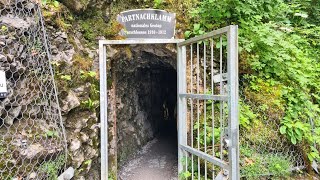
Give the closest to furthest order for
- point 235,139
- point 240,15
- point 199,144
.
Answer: point 235,139, point 199,144, point 240,15

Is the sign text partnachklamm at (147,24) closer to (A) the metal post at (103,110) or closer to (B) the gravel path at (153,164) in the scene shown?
(A) the metal post at (103,110)

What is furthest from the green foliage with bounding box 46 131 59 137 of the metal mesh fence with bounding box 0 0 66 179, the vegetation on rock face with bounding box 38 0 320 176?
the vegetation on rock face with bounding box 38 0 320 176

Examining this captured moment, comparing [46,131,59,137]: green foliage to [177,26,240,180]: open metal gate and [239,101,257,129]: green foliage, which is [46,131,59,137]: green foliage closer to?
[177,26,240,180]: open metal gate

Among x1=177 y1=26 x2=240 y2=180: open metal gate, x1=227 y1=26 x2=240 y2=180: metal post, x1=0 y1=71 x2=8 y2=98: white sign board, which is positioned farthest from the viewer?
x1=177 y1=26 x2=240 y2=180: open metal gate

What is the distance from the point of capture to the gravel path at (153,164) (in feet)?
12.4

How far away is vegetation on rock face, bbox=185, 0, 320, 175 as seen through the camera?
2887 millimetres

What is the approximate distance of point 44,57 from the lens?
233 centimetres

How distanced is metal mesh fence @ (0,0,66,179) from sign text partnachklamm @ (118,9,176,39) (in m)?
0.93

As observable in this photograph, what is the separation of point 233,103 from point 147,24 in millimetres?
1428

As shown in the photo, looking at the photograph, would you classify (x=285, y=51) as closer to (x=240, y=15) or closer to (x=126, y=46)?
(x=240, y=15)

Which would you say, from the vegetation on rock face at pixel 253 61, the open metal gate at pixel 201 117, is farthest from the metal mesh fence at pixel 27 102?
the open metal gate at pixel 201 117

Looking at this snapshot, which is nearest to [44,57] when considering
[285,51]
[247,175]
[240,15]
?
[240,15]

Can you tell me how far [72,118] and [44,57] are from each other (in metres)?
0.64

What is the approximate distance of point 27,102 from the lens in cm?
209
